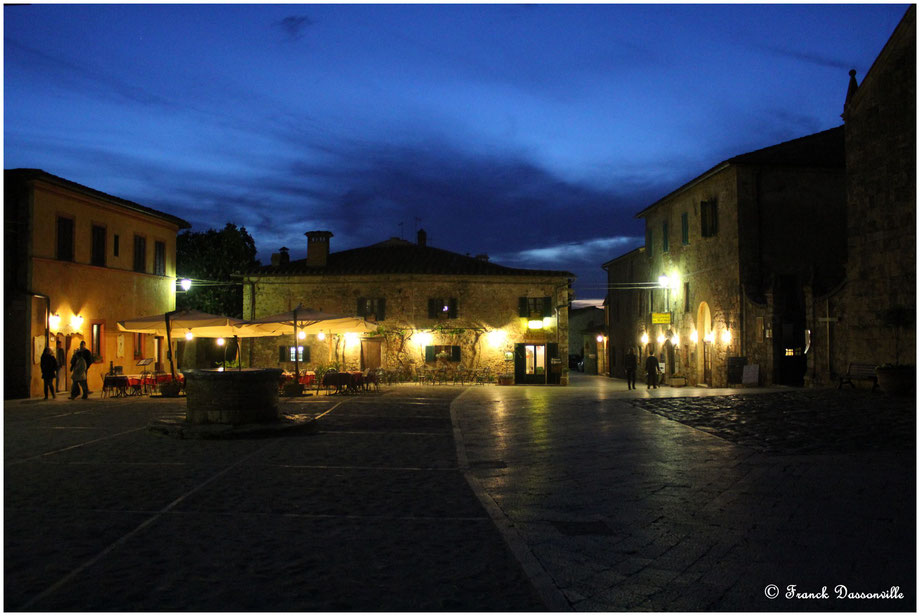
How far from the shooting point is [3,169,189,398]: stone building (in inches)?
894

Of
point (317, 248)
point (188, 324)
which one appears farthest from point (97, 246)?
point (317, 248)

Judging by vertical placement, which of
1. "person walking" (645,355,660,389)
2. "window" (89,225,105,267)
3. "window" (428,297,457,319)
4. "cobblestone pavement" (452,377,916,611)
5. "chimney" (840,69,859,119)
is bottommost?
"cobblestone pavement" (452,377,916,611)

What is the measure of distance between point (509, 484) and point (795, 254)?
2217 centimetres

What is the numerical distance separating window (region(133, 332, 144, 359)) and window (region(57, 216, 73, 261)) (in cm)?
503

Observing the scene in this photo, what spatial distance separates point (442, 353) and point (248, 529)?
1090 inches

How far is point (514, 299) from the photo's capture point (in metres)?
34.4

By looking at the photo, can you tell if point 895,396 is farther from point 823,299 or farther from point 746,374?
point 746,374

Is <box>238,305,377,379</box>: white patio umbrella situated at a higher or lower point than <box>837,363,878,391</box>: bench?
higher

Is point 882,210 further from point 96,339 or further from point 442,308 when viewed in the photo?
point 96,339

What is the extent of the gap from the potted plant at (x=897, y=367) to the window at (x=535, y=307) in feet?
52.7

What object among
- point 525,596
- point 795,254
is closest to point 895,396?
point 795,254

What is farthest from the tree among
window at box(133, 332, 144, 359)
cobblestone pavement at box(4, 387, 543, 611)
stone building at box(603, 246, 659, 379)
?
cobblestone pavement at box(4, 387, 543, 611)

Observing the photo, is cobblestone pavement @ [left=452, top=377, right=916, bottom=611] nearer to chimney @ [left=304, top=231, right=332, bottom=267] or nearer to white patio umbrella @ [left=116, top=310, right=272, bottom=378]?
white patio umbrella @ [left=116, top=310, right=272, bottom=378]

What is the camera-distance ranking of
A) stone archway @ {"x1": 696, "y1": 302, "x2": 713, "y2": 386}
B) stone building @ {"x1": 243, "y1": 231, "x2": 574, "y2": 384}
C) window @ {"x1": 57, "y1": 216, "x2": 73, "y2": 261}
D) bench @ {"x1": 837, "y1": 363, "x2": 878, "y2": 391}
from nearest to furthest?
bench @ {"x1": 837, "y1": 363, "x2": 878, "y2": 391} < window @ {"x1": 57, "y1": 216, "x2": 73, "y2": 261} < stone archway @ {"x1": 696, "y1": 302, "x2": 713, "y2": 386} < stone building @ {"x1": 243, "y1": 231, "x2": 574, "y2": 384}
